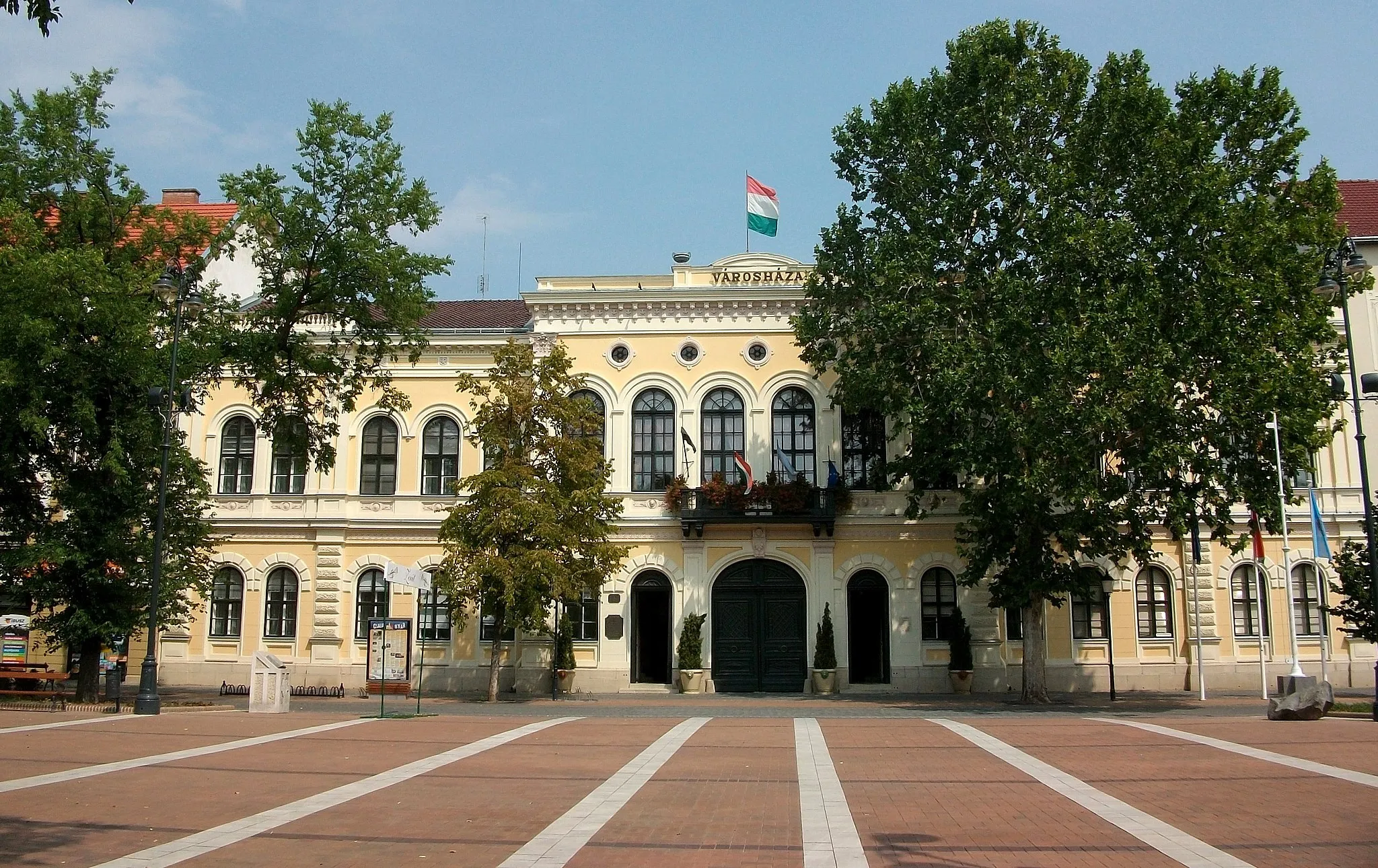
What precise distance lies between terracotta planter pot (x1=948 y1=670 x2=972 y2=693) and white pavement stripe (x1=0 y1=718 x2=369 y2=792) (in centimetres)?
1809

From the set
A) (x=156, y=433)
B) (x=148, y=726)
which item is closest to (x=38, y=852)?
(x=148, y=726)

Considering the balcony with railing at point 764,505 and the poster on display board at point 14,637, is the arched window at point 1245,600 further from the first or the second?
the poster on display board at point 14,637

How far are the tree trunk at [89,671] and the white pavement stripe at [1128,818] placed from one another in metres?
20.4

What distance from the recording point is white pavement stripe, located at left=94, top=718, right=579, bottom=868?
902cm

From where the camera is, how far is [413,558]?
34.1m

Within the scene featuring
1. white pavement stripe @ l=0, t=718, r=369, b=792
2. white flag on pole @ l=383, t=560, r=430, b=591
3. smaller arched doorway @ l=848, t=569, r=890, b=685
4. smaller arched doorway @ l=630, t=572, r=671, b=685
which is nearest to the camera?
white pavement stripe @ l=0, t=718, r=369, b=792

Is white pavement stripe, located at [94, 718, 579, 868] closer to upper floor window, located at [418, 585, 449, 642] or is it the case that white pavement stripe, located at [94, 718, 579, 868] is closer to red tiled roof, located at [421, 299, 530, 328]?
upper floor window, located at [418, 585, 449, 642]

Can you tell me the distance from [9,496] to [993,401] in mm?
23701

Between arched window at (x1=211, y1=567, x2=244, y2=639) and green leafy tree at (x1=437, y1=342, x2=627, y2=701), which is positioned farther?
arched window at (x1=211, y1=567, x2=244, y2=639)

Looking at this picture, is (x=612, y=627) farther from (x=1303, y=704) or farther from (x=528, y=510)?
(x=1303, y=704)

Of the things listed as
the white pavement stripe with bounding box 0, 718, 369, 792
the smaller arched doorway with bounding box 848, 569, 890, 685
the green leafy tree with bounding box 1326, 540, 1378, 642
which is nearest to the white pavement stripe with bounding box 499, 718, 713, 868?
the white pavement stripe with bounding box 0, 718, 369, 792

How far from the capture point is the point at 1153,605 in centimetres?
3269

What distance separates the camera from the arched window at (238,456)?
1385 inches

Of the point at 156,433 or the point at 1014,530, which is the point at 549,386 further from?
the point at 1014,530
